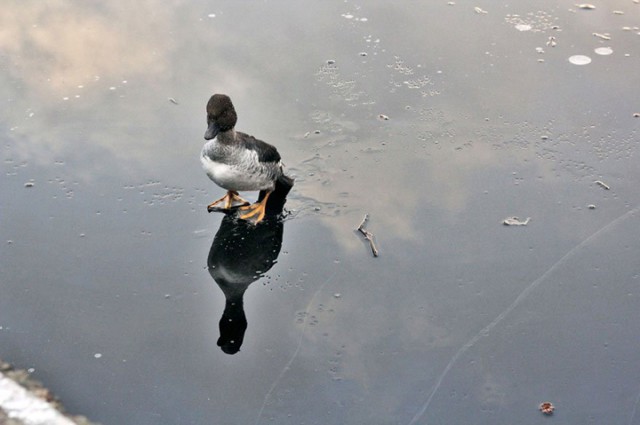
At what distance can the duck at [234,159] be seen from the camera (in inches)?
219

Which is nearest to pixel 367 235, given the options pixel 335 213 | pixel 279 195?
pixel 335 213

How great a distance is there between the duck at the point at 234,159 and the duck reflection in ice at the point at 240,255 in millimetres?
93

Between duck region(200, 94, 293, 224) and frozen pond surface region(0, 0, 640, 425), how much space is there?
0.80 feet

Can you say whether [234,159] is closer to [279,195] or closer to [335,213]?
[279,195]

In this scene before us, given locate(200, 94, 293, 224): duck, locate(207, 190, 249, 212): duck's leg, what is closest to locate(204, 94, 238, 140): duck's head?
locate(200, 94, 293, 224): duck

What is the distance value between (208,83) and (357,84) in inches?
50.5

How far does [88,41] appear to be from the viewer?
26.4 feet

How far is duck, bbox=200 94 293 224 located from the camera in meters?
5.57

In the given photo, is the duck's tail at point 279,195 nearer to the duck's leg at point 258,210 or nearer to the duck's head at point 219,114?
the duck's leg at point 258,210

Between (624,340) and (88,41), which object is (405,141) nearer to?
(624,340)

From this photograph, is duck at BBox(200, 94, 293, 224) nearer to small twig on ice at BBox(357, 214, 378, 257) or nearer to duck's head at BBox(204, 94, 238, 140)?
duck's head at BBox(204, 94, 238, 140)

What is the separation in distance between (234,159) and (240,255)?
629 millimetres

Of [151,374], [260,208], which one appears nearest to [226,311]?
[151,374]

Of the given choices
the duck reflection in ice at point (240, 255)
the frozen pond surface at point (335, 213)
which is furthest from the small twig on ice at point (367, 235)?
the duck reflection in ice at point (240, 255)
